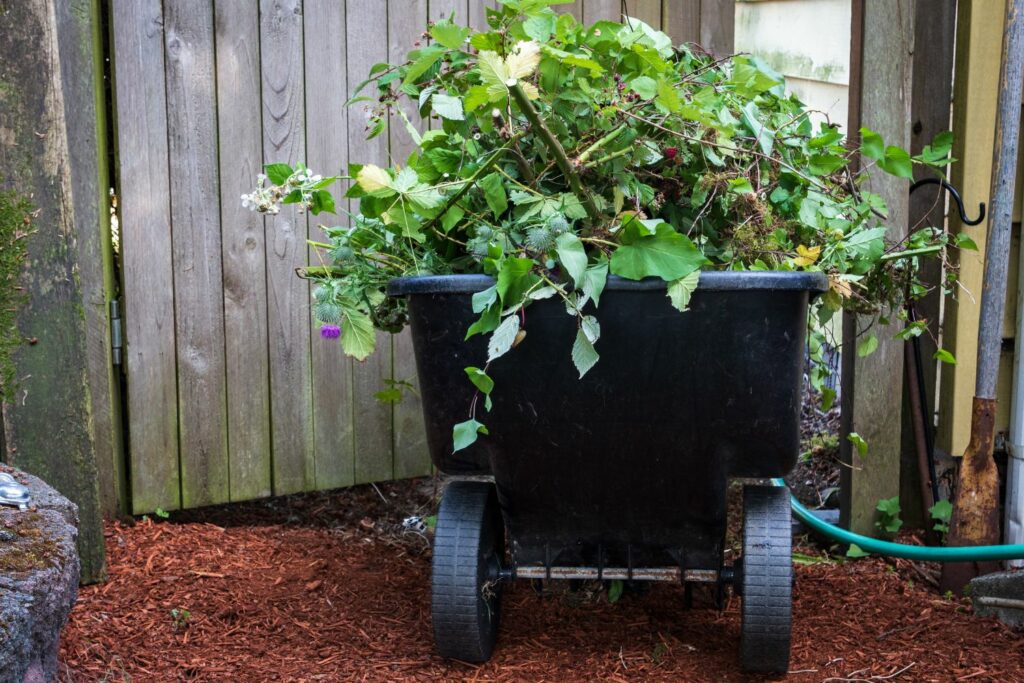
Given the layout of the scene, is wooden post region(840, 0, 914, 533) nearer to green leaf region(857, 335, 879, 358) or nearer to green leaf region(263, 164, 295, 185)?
green leaf region(857, 335, 879, 358)

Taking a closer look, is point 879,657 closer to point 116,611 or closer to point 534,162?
point 534,162

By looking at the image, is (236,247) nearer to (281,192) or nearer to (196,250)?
(196,250)

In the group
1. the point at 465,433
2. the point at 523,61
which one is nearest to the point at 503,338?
the point at 465,433

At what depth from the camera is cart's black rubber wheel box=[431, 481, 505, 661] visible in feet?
6.13

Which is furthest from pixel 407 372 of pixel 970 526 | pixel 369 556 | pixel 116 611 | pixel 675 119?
pixel 970 526

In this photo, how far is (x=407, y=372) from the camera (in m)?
2.97

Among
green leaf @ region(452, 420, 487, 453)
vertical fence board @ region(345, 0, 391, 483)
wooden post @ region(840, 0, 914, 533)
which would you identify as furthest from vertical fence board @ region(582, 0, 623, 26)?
green leaf @ region(452, 420, 487, 453)

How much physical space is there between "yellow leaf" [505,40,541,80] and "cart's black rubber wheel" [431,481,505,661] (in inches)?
35.6

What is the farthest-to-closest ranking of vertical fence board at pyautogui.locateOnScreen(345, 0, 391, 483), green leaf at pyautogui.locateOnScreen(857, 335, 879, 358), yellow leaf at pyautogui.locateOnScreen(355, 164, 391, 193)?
1. vertical fence board at pyautogui.locateOnScreen(345, 0, 391, 483)
2. green leaf at pyautogui.locateOnScreen(857, 335, 879, 358)
3. yellow leaf at pyautogui.locateOnScreen(355, 164, 391, 193)

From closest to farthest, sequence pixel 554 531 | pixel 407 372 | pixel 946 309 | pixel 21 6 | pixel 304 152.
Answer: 1. pixel 554 531
2. pixel 21 6
3. pixel 946 309
4. pixel 304 152
5. pixel 407 372

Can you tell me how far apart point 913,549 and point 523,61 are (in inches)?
62.3

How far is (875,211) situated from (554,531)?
1.05 metres

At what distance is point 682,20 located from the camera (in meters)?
3.27

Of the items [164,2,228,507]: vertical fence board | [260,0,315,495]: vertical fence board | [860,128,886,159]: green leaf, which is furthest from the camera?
[260,0,315,495]: vertical fence board
